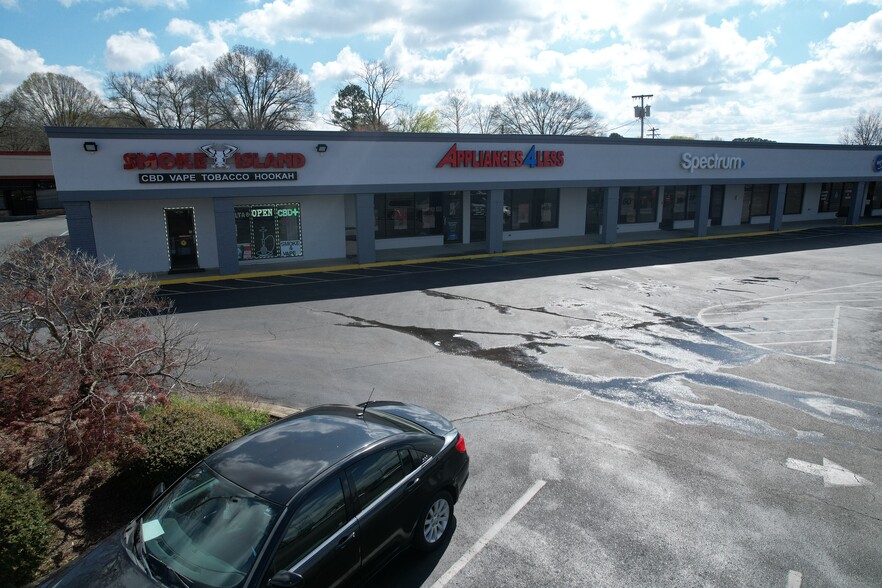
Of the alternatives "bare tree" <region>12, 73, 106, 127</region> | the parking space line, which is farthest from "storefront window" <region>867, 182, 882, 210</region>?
→ "bare tree" <region>12, 73, 106, 127</region>

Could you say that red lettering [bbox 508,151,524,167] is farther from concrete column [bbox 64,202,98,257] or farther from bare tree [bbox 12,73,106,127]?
bare tree [bbox 12,73,106,127]

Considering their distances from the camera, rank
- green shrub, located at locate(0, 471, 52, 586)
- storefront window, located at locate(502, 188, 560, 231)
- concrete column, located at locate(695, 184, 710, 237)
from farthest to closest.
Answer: concrete column, located at locate(695, 184, 710, 237)
storefront window, located at locate(502, 188, 560, 231)
green shrub, located at locate(0, 471, 52, 586)

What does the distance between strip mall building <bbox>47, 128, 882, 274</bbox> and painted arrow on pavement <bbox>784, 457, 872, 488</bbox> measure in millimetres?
18007

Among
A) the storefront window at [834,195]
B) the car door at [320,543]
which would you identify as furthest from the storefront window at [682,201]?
the car door at [320,543]

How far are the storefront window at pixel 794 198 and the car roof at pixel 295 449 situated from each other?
4097 cm

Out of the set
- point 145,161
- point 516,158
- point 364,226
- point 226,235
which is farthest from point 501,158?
point 145,161

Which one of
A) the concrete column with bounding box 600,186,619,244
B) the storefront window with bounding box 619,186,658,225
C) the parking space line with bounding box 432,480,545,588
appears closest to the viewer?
the parking space line with bounding box 432,480,545,588

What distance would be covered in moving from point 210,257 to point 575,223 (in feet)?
63.1

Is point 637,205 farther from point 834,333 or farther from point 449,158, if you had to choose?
point 834,333

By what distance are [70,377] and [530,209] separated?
84.5ft

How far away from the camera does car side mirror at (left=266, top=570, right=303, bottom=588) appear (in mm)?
3824

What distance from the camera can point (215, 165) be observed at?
2020cm

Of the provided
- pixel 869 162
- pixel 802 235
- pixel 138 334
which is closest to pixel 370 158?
pixel 138 334

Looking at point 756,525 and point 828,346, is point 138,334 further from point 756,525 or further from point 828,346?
point 828,346
